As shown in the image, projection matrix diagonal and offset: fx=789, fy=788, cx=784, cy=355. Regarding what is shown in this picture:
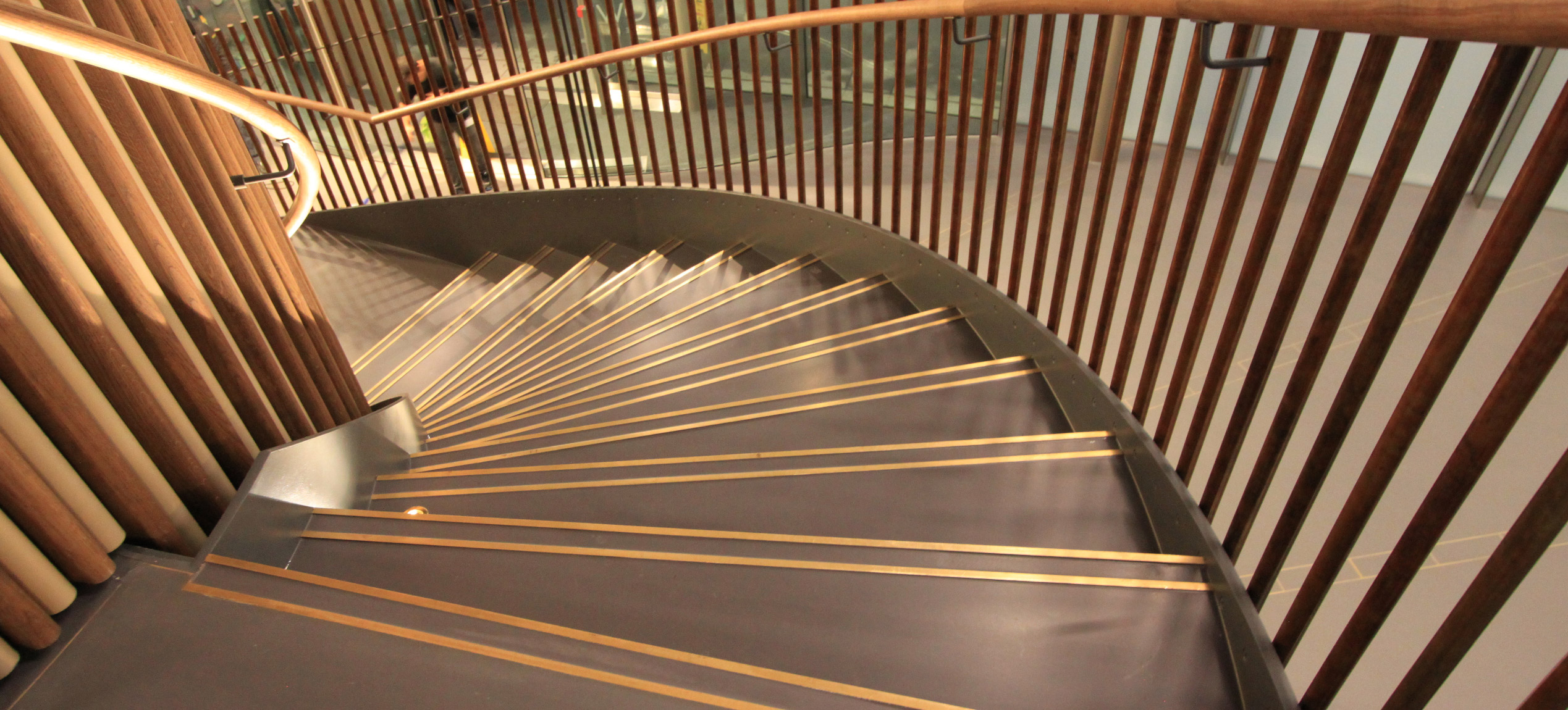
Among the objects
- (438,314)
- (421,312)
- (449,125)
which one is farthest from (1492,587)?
(449,125)

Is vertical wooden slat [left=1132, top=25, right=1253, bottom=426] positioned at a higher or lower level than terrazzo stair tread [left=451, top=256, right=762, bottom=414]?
higher

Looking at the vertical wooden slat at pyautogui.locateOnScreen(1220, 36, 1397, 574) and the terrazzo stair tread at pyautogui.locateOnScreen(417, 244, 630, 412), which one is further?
the terrazzo stair tread at pyautogui.locateOnScreen(417, 244, 630, 412)

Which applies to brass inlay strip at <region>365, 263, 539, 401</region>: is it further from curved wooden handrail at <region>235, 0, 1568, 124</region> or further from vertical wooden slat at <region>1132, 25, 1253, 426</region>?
vertical wooden slat at <region>1132, 25, 1253, 426</region>

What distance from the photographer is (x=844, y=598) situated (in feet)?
4.89

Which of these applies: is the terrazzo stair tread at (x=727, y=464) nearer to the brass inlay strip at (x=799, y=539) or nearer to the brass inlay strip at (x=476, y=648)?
the brass inlay strip at (x=799, y=539)

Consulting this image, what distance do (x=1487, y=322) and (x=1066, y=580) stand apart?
357 centimetres

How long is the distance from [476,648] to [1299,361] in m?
1.37

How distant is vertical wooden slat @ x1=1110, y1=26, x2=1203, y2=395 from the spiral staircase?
0.12 metres

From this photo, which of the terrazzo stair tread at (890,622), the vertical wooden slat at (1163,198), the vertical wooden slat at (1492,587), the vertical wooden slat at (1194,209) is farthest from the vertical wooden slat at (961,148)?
the vertical wooden slat at (1492,587)

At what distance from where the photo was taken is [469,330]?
4.32 meters

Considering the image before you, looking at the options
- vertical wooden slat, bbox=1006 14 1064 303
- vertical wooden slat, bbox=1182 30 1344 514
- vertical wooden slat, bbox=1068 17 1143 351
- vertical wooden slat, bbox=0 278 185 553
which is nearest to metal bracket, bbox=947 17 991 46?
vertical wooden slat, bbox=1006 14 1064 303

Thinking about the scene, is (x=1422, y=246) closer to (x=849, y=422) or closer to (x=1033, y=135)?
(x=1033, y=135)

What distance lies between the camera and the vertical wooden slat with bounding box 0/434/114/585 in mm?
1222

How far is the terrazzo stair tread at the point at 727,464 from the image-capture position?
190 cm
